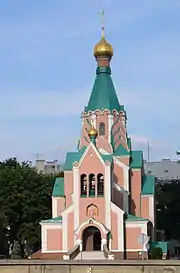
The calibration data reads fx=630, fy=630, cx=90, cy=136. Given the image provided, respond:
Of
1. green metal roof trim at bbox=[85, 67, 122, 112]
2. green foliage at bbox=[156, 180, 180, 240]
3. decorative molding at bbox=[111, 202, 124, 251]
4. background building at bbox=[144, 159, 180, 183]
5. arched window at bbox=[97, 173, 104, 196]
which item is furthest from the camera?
background building at bbox=[144, 159, 180, 183]

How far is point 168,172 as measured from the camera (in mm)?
111000

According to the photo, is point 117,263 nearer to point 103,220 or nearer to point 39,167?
point 103,220

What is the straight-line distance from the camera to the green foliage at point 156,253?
1796 inches

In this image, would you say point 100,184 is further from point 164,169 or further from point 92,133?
point 164,169

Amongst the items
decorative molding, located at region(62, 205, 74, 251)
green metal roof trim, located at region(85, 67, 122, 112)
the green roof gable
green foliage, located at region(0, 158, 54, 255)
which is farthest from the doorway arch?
green metal roof trim, located at region(85, 67, 122, 112)

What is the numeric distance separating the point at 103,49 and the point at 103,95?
13.5ft

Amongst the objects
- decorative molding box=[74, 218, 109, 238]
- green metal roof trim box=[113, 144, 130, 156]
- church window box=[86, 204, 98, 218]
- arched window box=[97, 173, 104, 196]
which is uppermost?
green metal roof trim box=[113, 144, 130, 156]

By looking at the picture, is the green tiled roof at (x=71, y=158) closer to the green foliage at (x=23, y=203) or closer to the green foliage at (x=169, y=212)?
the green foliage at (x=23, y=203)

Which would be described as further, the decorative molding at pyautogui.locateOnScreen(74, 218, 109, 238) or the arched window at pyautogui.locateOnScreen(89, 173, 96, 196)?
the arched window at pyautogui.locateOnScreen(89, 173, 96, 196)

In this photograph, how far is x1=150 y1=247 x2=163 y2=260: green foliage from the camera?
4562 centimetres

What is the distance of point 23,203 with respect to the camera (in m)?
60.0

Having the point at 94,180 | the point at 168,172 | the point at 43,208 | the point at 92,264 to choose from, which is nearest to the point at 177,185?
the point at 43,208

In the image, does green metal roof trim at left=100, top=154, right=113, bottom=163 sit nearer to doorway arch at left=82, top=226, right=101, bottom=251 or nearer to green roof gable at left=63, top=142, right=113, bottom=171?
green roof gable at left=63, top=142, right=113, bottom=171

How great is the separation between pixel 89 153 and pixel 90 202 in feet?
12.6
